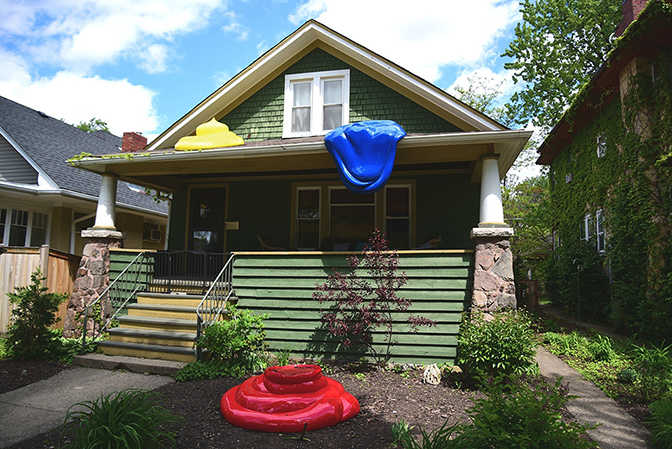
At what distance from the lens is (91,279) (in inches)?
302

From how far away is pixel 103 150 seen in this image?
1575 centimetres

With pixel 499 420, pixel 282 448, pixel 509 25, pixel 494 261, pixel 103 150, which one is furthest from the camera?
pixel 509 25

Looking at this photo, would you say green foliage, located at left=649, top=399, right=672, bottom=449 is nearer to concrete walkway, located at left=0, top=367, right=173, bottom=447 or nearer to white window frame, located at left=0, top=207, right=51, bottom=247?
concrete walkway, located at left=0, top=367, right=173, bottom=447

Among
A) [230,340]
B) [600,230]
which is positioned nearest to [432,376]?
[230,340]

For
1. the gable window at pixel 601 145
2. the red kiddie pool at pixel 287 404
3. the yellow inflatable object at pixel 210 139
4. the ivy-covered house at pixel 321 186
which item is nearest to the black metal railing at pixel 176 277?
the ivy-covered house at pixel 321 186

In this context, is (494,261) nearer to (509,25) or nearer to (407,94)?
(407,94)

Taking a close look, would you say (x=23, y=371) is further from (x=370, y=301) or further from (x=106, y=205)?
(x=370, y=301)

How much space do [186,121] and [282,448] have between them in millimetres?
7709

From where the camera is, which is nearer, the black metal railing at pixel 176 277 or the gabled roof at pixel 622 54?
the black metal railing at pixel 176 277

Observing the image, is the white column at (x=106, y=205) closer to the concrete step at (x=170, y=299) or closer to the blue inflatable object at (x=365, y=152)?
the concrete step at (x=170, y=299)

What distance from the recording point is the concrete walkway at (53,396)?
396 centimetres

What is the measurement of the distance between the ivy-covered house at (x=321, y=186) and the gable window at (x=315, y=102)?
0.02m

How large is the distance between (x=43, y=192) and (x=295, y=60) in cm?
731

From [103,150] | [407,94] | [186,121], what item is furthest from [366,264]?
[103,150]
